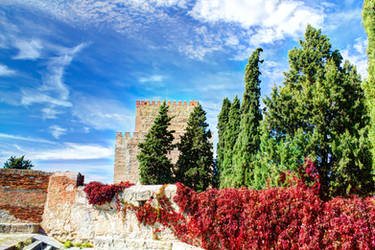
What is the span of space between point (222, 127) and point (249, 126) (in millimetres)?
5413

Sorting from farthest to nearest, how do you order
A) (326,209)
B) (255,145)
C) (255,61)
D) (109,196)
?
1. (255,61)
2. (255,145)
3. (109,196)
4. (326,209)

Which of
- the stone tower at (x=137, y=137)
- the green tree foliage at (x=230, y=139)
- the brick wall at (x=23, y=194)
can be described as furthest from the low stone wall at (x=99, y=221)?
the stone tower at (x=137, y=137)

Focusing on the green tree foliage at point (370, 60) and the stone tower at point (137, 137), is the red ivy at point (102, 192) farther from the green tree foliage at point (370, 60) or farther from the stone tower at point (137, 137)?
the stone tower at point (137, 137)

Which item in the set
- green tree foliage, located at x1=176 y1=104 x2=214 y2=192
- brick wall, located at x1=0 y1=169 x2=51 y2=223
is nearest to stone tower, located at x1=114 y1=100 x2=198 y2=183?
green tree foliage, located at x1=176 y1=104 x2=214 y2=192

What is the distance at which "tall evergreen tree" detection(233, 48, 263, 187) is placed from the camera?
12102 mm

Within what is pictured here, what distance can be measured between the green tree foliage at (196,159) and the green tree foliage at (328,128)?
7.14 metres

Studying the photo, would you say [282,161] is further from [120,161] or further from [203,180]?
[120,161]

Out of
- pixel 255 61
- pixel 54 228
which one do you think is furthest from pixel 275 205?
pixel 255 61

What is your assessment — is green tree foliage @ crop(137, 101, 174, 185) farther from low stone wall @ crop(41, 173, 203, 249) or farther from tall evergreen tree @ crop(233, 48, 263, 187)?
low stone wall @ crop(41, 173, 203, 249)

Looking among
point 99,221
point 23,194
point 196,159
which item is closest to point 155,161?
point 196,159

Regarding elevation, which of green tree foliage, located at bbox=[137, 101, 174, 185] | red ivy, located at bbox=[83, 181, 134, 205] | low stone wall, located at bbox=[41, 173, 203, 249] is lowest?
low stone wall, located at bbox=[41, 173, 203, 249]

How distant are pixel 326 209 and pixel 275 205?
1.31 m

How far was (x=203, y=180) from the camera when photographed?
16.1 m

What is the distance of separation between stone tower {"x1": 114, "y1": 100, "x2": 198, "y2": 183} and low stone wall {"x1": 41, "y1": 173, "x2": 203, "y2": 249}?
12.0 meters
